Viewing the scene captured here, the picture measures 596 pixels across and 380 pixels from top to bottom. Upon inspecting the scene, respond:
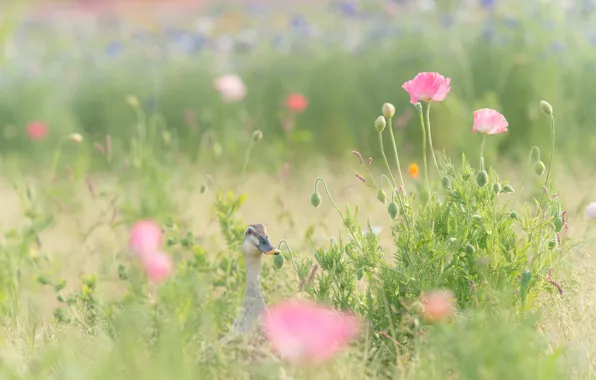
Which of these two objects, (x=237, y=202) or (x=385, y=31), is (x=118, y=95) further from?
(x=237, y=202)

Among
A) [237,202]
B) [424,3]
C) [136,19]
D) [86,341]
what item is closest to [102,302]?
[86,341]

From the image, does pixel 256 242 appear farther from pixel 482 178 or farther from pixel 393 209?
pixel 482 178

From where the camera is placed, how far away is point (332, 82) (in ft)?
21.1

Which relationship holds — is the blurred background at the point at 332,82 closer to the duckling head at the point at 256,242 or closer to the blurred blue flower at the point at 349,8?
the blurred blue flower at the point at 349,8

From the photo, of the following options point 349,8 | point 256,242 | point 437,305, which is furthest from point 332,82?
point 437,305

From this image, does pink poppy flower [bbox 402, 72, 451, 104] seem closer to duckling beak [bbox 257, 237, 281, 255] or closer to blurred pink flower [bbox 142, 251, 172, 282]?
duckling beak [bbox 257, 237, 281, 255]

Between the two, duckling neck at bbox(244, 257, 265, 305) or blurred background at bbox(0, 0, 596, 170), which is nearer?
duckling neck at bbox(244, 257, 265, 305)

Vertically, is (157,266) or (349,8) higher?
(157,266)

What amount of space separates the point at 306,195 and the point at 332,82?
140cm

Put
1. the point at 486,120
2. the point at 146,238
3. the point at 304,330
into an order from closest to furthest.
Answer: the point at 304,330 < the point at 146,238 < the point at 486,120

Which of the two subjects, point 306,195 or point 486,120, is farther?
point 306,195

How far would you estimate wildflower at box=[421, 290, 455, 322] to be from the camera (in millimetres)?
2250

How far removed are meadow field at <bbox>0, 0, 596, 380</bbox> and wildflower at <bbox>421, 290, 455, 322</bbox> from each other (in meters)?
0.01

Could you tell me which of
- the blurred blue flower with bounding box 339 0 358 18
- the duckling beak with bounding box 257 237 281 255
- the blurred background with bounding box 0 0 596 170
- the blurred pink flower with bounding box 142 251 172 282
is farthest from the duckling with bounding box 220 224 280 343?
the blurred blue flower with bounding box 339 0 358 18
